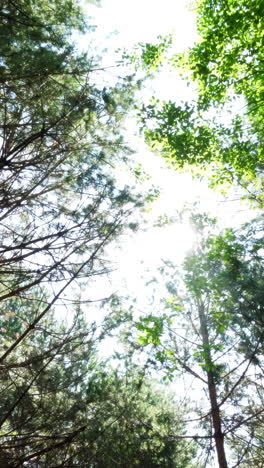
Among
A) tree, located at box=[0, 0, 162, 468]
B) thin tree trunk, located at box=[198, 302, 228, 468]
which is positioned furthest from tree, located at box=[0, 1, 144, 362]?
thin tree trunk, located at box=[198, 302, 228, 468]

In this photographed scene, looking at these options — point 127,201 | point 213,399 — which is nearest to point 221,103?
point 127,201

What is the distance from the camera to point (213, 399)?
6.96 meters

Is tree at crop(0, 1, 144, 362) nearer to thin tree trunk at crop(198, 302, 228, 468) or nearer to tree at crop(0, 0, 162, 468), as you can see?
tree at crop(0, 0, 162, 468)

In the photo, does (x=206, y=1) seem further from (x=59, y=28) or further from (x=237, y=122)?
(x=59, y=28)

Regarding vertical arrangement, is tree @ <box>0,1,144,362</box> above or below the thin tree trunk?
above

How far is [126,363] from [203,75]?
7751 millimetres

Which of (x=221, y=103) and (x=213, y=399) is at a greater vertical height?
(x=221, y=103)

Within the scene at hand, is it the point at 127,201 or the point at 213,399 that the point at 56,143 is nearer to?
the point at 127,201

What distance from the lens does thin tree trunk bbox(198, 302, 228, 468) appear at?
5.68 metres

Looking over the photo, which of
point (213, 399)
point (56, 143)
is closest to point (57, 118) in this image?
point (56, 143)

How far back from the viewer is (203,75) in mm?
6746

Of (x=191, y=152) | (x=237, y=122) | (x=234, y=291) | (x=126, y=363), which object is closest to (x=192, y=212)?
(x=191, y=152)

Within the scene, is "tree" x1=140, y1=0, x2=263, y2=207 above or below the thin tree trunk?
above

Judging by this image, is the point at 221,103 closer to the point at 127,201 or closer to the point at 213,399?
the point at 127,201
